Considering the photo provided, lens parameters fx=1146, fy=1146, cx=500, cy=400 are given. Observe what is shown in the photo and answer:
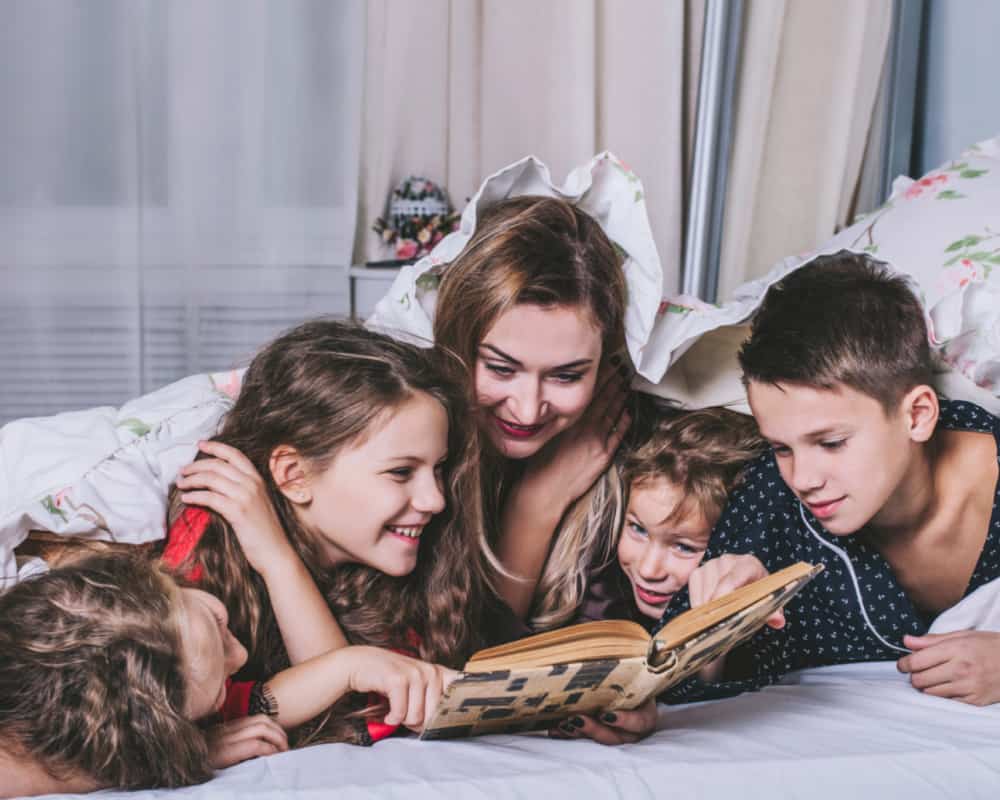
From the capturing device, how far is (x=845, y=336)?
1108 mm

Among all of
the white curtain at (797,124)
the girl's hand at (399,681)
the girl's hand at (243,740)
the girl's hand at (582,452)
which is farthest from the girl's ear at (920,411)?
the white curtain at (797,124)

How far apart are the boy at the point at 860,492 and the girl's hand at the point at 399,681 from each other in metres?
0.27

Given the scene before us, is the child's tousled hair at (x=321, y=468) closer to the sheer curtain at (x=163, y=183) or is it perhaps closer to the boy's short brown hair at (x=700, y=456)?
the boy's short brown hair at (x=700, y=456)

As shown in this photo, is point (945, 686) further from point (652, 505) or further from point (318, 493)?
point (318, 493)

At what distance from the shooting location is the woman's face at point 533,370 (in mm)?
1247

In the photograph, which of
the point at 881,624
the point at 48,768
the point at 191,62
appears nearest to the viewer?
the point at 48,768

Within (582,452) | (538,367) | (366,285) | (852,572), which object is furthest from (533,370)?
(366,285)

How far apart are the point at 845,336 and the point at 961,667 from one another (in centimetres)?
32

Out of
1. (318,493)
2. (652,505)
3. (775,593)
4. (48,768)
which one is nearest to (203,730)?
(48,768)

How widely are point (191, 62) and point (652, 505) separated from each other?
1.22 meters

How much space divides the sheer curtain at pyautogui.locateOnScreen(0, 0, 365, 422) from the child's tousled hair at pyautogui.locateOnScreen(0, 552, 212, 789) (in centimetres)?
125

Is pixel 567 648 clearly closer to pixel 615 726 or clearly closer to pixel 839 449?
pixel 615 726

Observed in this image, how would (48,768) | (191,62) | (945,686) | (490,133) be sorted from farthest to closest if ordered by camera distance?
(490,133), (191,62), (945,686), (48,768)

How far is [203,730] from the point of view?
35.1 inches
